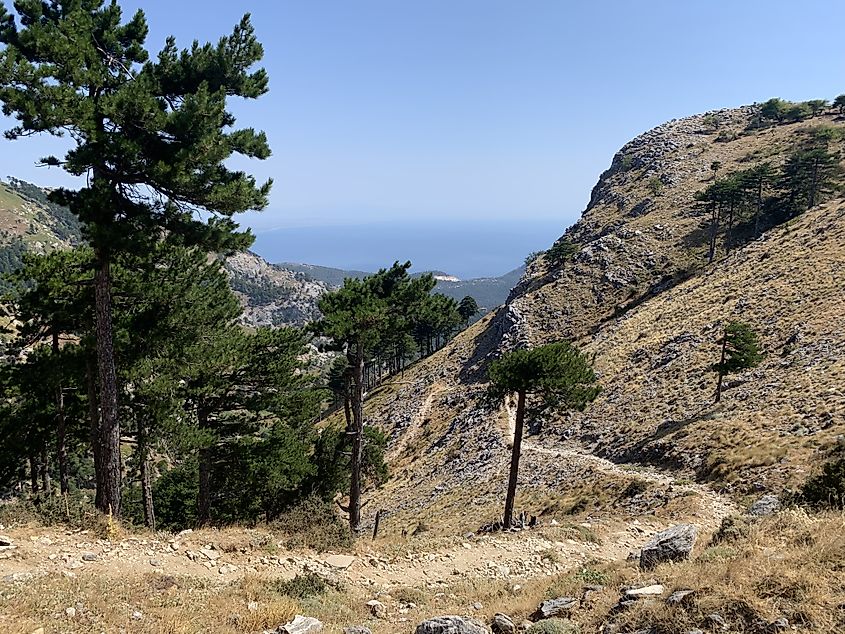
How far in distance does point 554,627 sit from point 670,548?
366 centimetres

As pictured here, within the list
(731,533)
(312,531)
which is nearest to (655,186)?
(731,533)

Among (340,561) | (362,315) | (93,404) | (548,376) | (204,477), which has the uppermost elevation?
(362,315)

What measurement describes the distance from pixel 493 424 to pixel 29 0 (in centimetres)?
4176

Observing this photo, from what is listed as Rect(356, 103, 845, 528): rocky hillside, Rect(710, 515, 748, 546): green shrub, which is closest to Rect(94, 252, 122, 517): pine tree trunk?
Rect(710, 515, 748, 546): green shrub

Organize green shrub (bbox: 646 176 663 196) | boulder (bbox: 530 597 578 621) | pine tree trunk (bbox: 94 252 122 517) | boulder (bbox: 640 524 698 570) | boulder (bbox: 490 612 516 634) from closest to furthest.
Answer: boulder (bbox: 490 612 516 634)
boulder (bbox: 530 597 578 621)
boulder (bbox: 640 524 698 570)
pine tree trunk (bbox: 94 252 122 517)
green shrub (bbox: 646 176 663 196)

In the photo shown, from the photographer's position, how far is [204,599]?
9.33 m

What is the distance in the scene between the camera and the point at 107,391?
1304 centimetres

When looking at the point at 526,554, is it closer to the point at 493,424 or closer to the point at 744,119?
the point at 493,424

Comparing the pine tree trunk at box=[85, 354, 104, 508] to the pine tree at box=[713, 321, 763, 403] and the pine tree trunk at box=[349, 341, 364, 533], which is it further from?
the pine tree at box=[713, 321, 763, 403]

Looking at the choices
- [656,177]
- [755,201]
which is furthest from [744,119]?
[755,201]

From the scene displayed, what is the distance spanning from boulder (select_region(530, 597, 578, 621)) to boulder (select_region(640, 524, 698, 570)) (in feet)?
6.61

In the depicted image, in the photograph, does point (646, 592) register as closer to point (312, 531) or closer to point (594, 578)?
point (594, 578)

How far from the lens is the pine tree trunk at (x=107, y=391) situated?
503 inches

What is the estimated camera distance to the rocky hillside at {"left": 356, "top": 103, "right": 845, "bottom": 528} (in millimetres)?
25016
